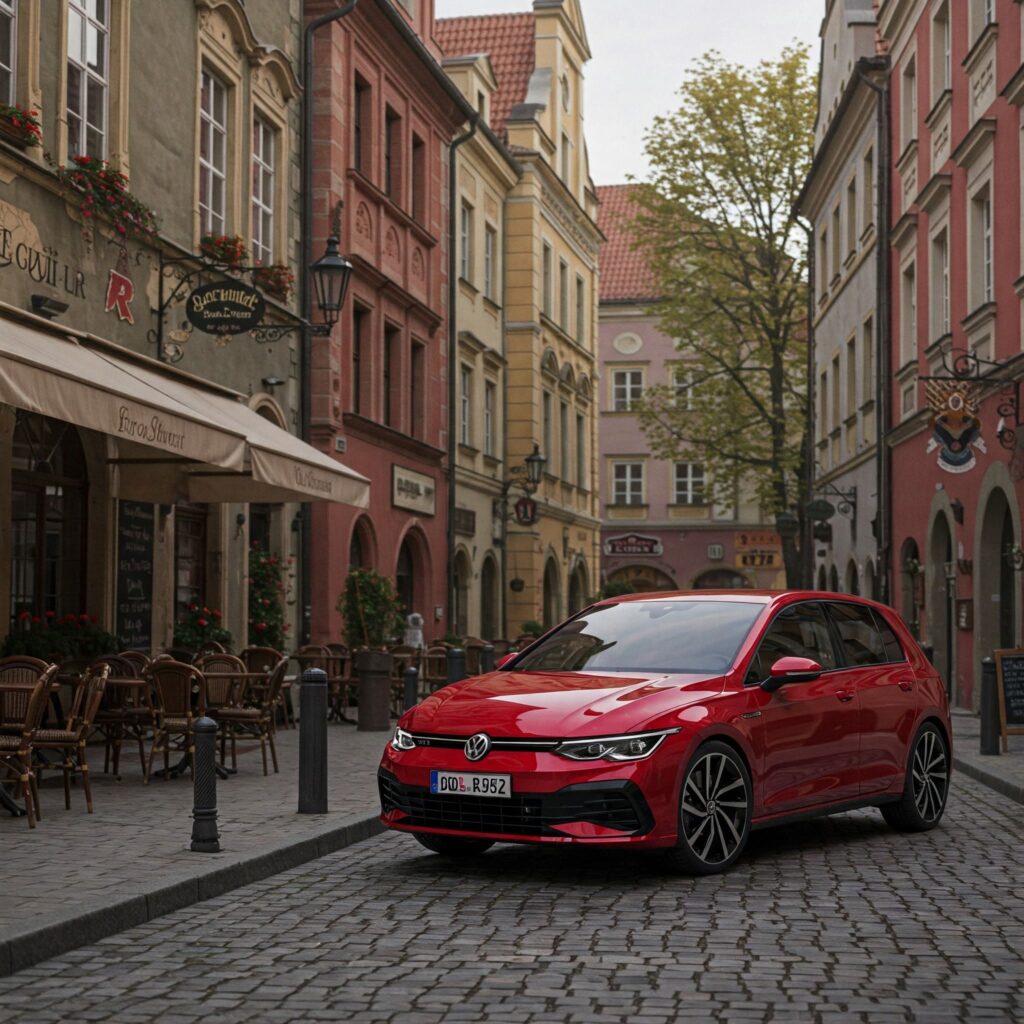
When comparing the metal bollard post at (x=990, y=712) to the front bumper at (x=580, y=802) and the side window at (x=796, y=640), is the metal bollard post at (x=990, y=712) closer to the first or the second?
the side window at (x=796, y=640)

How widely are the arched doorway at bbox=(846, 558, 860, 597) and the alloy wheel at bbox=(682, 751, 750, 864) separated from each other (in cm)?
2644

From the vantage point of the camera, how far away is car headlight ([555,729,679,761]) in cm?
846

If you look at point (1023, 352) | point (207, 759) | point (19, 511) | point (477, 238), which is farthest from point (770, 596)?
point (477, 238)

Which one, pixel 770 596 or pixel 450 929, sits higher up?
pixel 770 596

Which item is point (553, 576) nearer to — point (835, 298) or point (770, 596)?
point (835, 298)

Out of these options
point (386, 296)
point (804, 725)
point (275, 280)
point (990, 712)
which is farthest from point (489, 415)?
point (804, 725)

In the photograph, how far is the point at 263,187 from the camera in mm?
22469

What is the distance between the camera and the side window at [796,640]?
382 inches

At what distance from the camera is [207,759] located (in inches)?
361

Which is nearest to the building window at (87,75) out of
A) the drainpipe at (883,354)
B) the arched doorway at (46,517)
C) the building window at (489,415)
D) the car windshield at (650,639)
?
the arched doorway at (46,517)

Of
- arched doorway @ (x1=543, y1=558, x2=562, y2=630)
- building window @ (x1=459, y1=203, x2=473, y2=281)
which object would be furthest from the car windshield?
arched doorway @ (x1=543, y1=558, x2=562, y2=630)

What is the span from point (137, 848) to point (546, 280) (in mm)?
34618

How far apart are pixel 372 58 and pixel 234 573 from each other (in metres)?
10.4

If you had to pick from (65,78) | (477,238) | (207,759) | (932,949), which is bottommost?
(932,949)
